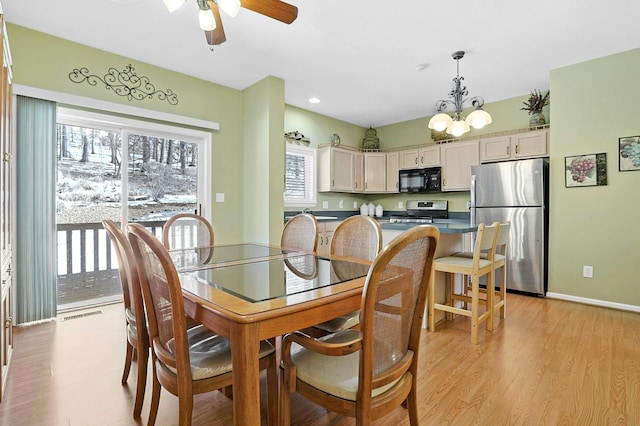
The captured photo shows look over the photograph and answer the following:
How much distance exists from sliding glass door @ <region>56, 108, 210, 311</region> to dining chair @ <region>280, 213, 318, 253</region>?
1924 mm

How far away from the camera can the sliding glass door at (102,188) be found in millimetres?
3178

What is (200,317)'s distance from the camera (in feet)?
3.94

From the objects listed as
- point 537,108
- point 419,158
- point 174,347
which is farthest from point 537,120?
point 174,347

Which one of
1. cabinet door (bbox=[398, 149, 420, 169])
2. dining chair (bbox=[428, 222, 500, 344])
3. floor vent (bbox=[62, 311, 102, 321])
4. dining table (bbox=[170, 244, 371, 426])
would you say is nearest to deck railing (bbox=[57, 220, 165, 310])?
floor vent (bbox=[62, 311, 102, 321])

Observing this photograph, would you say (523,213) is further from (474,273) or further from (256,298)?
(256,298)

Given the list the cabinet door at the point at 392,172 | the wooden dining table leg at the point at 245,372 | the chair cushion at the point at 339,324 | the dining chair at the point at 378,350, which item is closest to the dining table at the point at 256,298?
the wooden dining table leg at the point at 245,372

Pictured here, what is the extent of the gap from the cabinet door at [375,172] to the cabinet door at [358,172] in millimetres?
81

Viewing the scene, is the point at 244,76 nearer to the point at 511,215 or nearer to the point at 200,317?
the point at 200,317

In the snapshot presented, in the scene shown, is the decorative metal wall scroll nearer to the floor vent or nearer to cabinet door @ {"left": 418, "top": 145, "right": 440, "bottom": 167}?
the floor vent

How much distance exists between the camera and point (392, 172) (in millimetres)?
5512

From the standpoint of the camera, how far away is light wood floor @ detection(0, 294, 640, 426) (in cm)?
158

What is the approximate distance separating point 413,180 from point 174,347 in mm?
4634

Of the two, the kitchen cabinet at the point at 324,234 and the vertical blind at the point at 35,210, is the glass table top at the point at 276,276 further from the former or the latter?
the kitchen cabinet at the point at 324,234

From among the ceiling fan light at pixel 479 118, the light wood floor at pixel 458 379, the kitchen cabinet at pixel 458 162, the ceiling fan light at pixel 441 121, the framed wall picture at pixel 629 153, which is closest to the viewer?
the light wood floor at pixel 458 379
